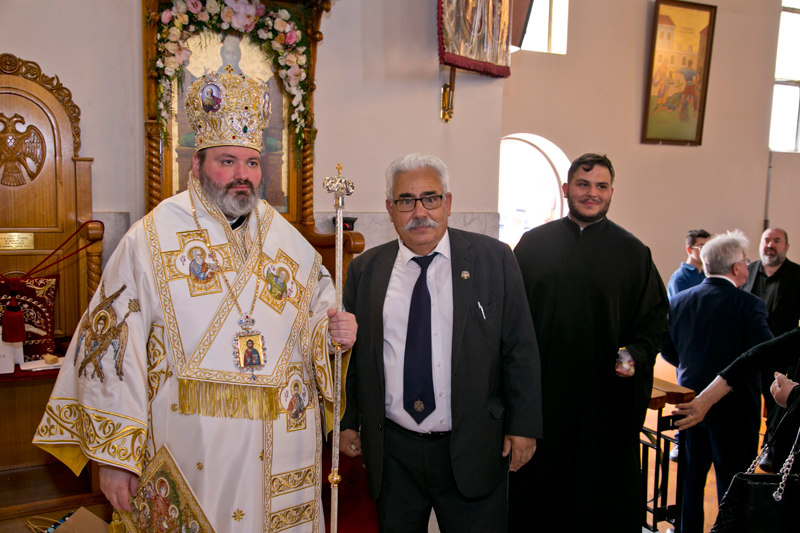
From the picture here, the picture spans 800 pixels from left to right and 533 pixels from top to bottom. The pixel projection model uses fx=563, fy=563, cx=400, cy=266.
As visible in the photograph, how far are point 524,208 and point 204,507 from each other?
8.78 meters

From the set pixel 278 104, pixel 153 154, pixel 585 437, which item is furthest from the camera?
pixel 278 104

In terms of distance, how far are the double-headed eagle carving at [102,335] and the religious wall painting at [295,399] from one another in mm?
576

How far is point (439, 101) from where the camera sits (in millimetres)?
5094

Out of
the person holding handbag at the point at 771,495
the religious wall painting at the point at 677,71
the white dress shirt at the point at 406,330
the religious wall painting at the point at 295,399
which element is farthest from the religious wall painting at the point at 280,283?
the religious wall painting at the point at 677,71

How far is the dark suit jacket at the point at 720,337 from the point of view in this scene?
11.0 feet

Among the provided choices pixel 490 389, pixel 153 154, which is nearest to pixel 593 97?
pixel 153 154

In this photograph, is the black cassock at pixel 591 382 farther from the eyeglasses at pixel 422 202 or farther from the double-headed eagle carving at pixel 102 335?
the double-headed eagle carving at pixel 102 335

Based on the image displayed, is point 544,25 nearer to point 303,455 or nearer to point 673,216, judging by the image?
point 673,216

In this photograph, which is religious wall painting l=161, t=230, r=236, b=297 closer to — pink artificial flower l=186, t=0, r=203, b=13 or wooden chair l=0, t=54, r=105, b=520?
wooden chair l=0, t=54, r=105, b=520

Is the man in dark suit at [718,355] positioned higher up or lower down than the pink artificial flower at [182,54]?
lower down

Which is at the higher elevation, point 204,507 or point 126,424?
point 126,424

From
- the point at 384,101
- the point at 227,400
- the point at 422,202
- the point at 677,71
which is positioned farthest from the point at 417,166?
the point at 677,71

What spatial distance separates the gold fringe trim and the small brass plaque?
97.1 inches

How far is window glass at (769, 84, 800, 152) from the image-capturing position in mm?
9711
